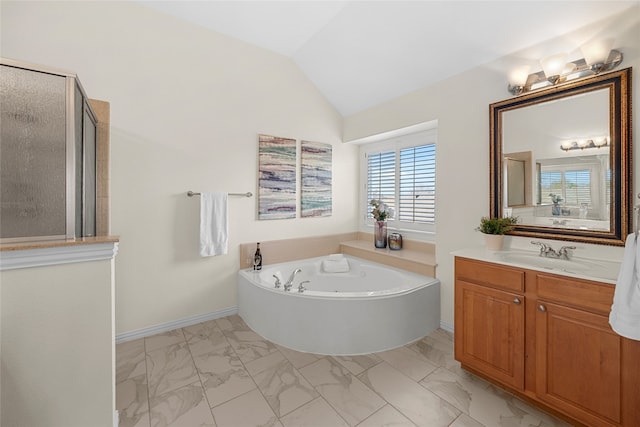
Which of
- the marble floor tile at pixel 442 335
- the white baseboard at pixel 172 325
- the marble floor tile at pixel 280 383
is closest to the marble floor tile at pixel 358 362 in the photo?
the marble floor tile at pixel 280 383

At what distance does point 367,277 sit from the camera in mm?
3012

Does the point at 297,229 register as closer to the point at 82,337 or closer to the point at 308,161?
the point at 308,161

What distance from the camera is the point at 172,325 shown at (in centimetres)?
254

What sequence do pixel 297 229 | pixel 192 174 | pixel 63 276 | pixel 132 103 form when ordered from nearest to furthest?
pixel 63 276 < pixel 132 103 < pixel 192 174 < pixel 297 229

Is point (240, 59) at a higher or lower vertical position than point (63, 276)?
higher

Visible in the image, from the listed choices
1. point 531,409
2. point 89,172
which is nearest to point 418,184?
point 531,409

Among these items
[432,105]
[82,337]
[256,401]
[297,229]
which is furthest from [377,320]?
[432,105]

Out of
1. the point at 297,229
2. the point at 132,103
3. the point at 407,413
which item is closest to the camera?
the point at 407,413

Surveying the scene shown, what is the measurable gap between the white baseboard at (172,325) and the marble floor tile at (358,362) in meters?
1.36

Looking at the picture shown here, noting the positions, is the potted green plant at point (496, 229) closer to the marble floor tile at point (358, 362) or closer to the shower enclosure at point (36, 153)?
the marble floor tile at point (358, 362)

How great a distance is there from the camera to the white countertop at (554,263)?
1.39 m

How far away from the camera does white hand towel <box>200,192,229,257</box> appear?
260 centimetres

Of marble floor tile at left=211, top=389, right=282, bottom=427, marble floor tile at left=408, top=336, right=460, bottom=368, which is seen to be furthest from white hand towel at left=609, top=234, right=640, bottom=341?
marble floor tile at left=211, top=389, right=282, bottom=427

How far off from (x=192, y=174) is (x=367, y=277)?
84.2 inches
